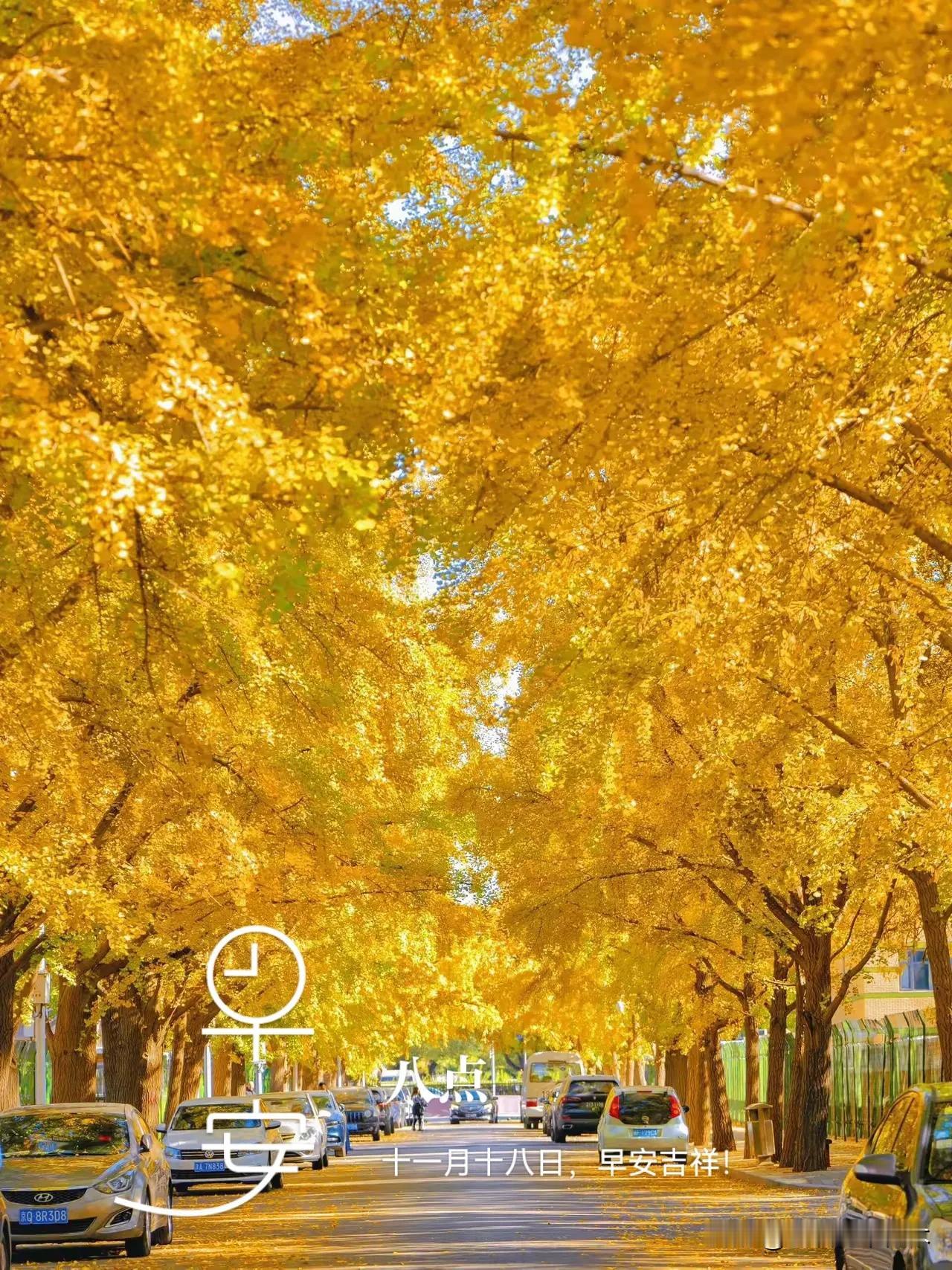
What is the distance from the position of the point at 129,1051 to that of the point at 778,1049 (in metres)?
12.4

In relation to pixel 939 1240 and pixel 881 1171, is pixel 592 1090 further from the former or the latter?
pixel 939 1240

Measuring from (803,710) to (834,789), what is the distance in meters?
7.14

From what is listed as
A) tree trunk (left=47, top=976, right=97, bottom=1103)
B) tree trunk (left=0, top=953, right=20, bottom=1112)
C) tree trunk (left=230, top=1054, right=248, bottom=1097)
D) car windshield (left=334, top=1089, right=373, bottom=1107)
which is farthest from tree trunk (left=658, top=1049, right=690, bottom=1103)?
tree trunk (left=0, top=953, right=20, bottom=1112)

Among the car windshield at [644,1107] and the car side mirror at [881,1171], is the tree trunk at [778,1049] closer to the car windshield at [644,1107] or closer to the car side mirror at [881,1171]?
the car windshield at [644,1107]

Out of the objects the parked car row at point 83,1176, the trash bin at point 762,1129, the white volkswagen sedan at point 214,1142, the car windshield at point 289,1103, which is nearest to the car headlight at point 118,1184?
the parked car row at point 83,1176

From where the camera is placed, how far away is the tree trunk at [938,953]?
85.6ft

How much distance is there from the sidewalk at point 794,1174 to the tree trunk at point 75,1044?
11438 mm

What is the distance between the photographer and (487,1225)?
21.9m

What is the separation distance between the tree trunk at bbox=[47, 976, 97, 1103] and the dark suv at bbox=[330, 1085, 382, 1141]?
3231cm

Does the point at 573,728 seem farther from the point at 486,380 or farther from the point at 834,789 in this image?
→ the point at 486,380

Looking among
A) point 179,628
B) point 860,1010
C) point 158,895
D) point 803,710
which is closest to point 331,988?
point 158,895

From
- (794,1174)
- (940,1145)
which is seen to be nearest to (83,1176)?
(940,1145)

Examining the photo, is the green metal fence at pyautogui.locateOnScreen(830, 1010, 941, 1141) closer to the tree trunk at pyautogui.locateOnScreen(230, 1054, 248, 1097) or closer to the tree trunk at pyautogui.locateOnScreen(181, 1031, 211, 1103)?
the tree trunk at pyautogui.locateOnScreen(181, 1031, 211, 1103)

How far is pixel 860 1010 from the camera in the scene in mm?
72625
